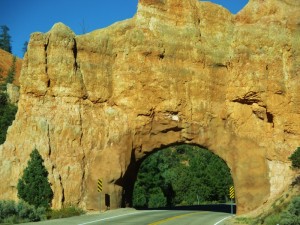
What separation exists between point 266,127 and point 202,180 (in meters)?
40.5

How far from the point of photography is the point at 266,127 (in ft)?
109

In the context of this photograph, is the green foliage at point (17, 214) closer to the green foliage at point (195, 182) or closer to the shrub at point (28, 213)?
the shrub at point (28, 213)

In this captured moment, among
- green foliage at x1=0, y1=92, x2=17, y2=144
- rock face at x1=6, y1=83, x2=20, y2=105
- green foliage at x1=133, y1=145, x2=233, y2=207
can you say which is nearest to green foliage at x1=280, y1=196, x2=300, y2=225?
green foliage at x1=0, y1=92, x2=17, y2=144

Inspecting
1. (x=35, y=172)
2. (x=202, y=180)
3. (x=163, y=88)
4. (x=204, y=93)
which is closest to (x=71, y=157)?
(x=35, y=172)

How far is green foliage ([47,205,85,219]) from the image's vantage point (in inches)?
1098

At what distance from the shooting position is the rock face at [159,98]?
107 ft

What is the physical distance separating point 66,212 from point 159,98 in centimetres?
Answer: 1055

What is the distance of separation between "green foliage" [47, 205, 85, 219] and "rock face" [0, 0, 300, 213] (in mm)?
1484

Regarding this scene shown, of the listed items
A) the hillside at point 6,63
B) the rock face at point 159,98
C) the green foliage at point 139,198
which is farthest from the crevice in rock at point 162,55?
the hillside at point 6,63

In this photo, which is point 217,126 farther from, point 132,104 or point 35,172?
point 35,172

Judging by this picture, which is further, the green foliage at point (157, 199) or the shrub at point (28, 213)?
the green foliage at point (157, 199)

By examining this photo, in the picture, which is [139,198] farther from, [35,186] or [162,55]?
[35,186]

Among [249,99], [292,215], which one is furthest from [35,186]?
[292,215]

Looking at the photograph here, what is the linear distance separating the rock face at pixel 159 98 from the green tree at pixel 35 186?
2.55 feet
